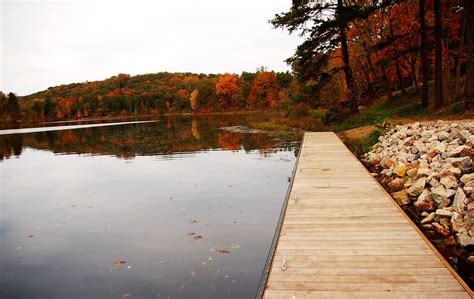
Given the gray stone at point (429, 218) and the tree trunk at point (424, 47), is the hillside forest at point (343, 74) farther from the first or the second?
the gray stone at point (429, 218)

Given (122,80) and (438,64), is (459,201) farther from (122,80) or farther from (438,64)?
(122,80)

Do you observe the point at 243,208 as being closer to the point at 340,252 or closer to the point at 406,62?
the point at 340,252

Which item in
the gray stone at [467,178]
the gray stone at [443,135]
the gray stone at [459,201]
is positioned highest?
the gray stone at [443,135]

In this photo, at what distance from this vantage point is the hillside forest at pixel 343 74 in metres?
18.6

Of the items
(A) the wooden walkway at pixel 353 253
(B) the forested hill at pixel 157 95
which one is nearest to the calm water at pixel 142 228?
(A) the wooden walkway at pixel 353 253

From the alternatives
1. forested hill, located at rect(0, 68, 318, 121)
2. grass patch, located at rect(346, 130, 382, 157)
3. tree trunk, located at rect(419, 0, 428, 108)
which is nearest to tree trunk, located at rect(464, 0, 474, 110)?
grass patch, located at rect(346, 130, 382, 157)

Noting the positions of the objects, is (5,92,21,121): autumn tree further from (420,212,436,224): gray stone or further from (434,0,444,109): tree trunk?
(420,212,436,224): gray stone

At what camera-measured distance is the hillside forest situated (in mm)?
18609

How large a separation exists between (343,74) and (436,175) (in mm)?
35391

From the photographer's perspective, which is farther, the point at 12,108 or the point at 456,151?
the point at 12,108

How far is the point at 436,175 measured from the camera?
731cm

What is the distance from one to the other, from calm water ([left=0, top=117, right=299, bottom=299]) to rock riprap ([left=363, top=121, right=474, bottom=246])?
3.13 meters

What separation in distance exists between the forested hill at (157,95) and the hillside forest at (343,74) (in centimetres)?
33

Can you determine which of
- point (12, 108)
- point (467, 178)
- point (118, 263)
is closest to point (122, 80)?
point (12, 108)
